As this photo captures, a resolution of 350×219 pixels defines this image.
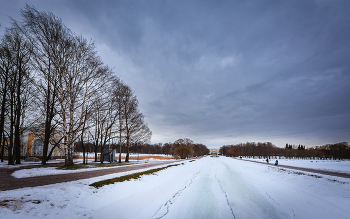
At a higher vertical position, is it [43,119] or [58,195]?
[43,119]

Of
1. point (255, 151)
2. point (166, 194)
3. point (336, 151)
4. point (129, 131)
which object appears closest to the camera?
point (166, 194)

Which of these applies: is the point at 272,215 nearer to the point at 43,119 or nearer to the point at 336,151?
the point at 43,119

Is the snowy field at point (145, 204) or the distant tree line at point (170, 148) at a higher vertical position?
the snowy field at point (145, 204)

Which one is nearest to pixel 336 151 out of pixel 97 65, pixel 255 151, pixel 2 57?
pixel 255 151

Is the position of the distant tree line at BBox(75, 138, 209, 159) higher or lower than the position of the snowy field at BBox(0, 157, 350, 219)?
lower

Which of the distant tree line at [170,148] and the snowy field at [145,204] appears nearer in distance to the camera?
the snowy field at [145,204]

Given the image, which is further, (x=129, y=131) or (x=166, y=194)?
(x=129, y=131)

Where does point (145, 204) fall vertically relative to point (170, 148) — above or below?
above

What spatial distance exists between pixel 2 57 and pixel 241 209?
2542 centimetres

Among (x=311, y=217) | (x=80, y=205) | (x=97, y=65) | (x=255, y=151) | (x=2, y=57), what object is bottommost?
(x=255, y=151)

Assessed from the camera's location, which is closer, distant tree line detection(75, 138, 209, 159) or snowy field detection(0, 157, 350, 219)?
snowy field detection(0, 157, 350, 219)

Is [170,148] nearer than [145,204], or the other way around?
[145,204]

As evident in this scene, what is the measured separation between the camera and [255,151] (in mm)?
133875

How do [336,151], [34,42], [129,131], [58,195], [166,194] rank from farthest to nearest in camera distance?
[336,151] < [129,131] < [34,42] < [166,194] < [58,195]
